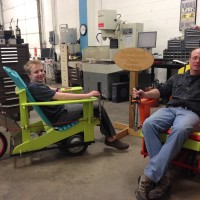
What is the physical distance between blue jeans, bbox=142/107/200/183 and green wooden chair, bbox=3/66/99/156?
0.66 m

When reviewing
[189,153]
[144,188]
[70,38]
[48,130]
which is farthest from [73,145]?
[70,38]

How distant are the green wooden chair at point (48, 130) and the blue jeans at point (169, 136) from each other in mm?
660

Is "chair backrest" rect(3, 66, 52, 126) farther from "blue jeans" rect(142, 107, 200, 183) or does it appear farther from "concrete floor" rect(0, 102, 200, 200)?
"blue jeans" rect(142, 107, 200, 183)

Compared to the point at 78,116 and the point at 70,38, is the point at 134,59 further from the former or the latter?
the point at 70,38

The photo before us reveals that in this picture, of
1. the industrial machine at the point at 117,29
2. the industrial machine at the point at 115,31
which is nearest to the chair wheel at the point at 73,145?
the industrial machine at the point at 115,31

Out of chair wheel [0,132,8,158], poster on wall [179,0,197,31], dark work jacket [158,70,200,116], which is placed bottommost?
chair wheel [0,132,8,158]

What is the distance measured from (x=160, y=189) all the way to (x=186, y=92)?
0.80m

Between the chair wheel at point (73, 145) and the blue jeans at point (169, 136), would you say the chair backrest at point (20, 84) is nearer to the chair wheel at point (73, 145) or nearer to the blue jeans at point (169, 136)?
the chair wheel at point (73, 145)

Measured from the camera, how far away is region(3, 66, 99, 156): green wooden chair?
80.4 inches

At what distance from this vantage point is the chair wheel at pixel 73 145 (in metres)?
2.22

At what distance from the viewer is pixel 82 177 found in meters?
1.94

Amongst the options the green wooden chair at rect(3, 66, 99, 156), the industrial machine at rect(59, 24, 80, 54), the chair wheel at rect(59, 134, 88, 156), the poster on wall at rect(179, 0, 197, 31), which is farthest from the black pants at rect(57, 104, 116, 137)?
the industrial machine at rect(59, 24, 80, 54)

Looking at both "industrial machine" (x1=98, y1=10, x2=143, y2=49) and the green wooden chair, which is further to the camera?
"industrial machine" (x1=98, y1=10, x2=143, y2=49)

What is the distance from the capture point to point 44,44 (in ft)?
24.6
